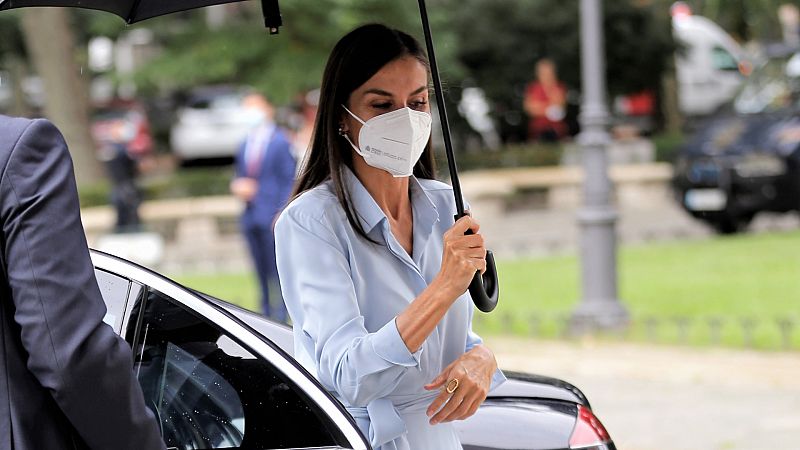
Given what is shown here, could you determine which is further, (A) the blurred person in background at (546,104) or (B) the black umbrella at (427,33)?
(A) the blurred person in background at (546,104)

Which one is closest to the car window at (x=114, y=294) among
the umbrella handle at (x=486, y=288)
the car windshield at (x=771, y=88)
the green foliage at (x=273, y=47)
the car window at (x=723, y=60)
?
the umbrella handle at (x=486, y=288)

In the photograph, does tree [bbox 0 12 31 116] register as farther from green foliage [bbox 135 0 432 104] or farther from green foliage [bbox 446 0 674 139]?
green foliage [bbox 446 0 674 139]

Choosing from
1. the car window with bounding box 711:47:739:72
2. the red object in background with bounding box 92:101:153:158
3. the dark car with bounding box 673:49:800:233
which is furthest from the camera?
the red object in background with bounding box 92:101:153:158

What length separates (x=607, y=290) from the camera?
394 inches

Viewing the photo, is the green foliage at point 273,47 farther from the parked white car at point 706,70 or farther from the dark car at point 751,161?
the parked white car at point 706,70

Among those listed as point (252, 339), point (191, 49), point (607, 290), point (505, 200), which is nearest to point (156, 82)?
point (191, 49)

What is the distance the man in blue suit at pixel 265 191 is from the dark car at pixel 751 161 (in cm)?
619

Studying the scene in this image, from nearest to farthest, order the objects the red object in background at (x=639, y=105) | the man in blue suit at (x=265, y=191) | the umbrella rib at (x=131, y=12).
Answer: the umbrella rib at (x=131, y=12), the man in blue suit at (x=265, y=191), the red object in background at (x=639, y=105)

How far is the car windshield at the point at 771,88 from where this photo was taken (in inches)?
588

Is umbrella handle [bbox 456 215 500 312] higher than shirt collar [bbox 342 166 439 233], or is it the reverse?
shirt collar [bbox 342 166 439 233]

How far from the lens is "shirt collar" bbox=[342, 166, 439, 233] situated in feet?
9.66

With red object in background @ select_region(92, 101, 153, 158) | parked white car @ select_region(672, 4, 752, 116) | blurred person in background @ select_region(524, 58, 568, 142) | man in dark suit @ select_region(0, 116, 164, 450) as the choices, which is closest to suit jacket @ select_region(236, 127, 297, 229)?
man in dark suit @ select_region(0, 116, 164, 450)

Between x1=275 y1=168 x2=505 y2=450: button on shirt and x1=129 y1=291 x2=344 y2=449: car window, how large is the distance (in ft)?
0.44

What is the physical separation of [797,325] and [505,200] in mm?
8869
